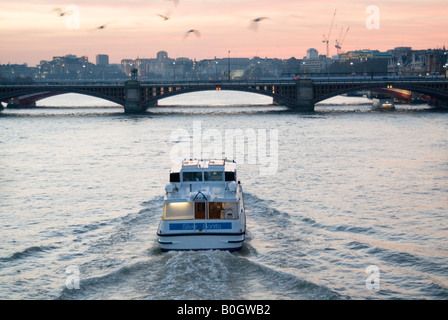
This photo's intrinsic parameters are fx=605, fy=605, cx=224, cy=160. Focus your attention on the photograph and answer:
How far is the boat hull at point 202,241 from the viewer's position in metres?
23.5

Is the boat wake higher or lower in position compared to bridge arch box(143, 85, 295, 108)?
lower

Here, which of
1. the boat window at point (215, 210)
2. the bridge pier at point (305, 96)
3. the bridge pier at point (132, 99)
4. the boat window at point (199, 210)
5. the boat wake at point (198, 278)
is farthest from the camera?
the bridge pier at point (132, 99)

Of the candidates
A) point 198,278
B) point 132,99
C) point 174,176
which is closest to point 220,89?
point 132,99

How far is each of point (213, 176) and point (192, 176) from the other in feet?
3.13

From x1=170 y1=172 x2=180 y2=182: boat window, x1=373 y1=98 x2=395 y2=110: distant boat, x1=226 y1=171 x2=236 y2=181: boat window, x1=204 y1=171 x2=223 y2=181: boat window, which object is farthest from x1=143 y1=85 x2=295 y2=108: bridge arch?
x1=170 y1=172 x2=180 y2=182: boat window

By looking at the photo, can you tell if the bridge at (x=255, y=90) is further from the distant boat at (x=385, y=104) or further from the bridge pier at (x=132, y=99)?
the distant boat at (x=385, y=104)

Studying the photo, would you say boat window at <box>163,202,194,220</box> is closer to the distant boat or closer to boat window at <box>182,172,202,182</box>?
boat window at <box>182,172,202,182</box>

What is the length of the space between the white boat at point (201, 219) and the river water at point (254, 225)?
509 mm

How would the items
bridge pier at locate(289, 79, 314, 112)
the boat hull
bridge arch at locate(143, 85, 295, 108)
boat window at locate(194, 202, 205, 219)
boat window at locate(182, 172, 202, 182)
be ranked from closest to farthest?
the boat hull
boat window at locate(194, 202, 205, 219)
boat window at locate(182, 172, 202, 182)
bridge arch at locate(143, 85, 295, 108)
bridge pier at locate(289, 79, 314, 112)

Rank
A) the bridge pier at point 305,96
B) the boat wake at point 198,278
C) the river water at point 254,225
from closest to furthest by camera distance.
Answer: the boat wake at point 198,278
the river water at point 254,225
the bridge pier at point 305,96

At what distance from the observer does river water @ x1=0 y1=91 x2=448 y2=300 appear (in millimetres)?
21203

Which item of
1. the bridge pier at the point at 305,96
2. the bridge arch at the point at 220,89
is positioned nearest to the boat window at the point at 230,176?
the bridge arch at the point at 220,89

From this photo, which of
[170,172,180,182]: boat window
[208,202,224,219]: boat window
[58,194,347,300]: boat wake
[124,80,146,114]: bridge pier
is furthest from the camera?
[124,80,146,114]: bridge pier

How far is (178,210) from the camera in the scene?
24.6 m
